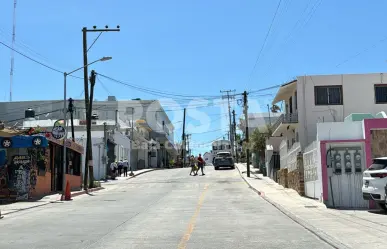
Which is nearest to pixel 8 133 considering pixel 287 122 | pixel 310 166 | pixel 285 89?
pixel 310 166

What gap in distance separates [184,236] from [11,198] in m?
14.1

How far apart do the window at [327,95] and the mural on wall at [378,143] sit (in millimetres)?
16463

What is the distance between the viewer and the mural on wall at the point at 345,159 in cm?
1658

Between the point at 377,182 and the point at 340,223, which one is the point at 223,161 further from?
the point at 340,223

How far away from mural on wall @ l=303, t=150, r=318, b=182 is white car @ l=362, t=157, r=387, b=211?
3746 millimetres

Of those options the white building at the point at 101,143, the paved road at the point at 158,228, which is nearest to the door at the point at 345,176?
the paved road at the point at 158,228

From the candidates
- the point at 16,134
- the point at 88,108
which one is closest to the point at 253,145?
the point at 88,108

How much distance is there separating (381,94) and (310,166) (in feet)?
52.0

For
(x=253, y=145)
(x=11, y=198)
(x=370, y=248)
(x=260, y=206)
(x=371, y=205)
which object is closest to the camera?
(x=370, y=248)

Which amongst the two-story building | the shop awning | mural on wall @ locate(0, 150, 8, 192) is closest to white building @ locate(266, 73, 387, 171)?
the shop awning

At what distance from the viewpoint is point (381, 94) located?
106 ft

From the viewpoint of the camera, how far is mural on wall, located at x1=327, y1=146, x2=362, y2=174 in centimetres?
1658

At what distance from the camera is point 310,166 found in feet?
64.5

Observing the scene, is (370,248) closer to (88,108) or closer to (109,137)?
(88,108)
